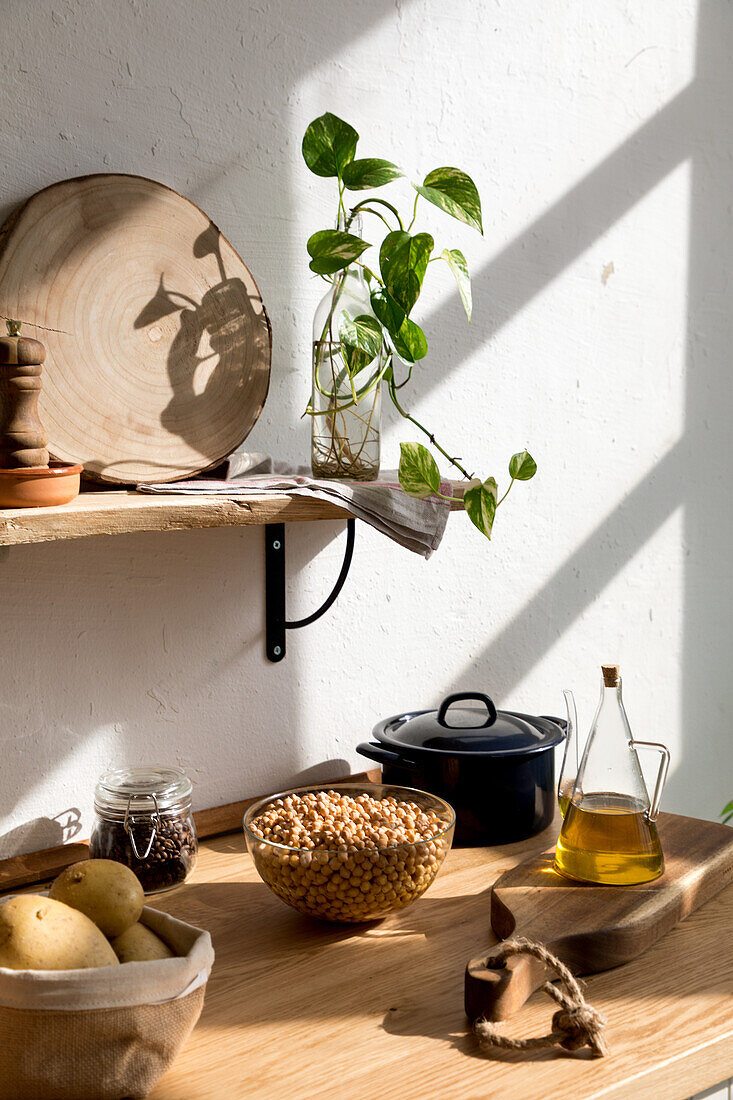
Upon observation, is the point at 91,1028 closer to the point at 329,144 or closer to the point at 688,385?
the point at 329,144

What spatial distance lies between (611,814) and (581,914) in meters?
0.12

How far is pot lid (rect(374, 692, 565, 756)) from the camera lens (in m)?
1.32

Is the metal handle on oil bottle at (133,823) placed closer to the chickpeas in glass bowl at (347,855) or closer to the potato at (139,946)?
the chickpeas in glass bowl at (347,855)

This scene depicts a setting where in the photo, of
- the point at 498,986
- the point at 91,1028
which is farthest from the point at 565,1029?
the point at 91,1028

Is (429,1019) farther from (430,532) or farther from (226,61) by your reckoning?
(226,61)

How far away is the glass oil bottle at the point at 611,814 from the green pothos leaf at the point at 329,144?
2.15 feet

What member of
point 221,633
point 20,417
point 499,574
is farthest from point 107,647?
point 499,574

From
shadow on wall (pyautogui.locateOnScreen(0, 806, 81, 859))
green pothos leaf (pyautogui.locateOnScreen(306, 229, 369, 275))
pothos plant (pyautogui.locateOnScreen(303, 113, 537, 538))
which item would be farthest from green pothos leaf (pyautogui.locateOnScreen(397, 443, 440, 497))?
shadow on wall (pyautogui.locateOnScreen(0, 806, 81, 859))

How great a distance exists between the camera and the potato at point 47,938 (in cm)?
85

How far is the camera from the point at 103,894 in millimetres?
959

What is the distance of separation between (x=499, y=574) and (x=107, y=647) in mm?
652

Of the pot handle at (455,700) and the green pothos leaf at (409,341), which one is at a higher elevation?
the green pothos leaf at (409,341)

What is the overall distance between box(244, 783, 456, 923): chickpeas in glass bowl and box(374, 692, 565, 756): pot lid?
0.14 metres

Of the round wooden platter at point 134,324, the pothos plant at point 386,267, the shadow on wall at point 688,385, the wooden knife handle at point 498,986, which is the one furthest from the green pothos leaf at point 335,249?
the wooden knife handle at point 498,986
